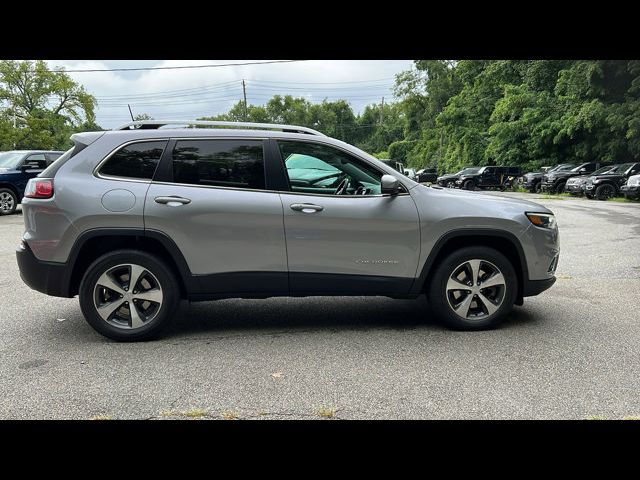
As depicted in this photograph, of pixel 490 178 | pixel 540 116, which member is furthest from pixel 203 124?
pixel 540 116

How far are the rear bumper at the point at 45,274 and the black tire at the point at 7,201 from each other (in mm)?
12180

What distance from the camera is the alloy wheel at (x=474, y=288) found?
4.83 metres

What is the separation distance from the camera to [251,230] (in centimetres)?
459

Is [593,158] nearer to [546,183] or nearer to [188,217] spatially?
[546,183]

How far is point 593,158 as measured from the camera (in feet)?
108

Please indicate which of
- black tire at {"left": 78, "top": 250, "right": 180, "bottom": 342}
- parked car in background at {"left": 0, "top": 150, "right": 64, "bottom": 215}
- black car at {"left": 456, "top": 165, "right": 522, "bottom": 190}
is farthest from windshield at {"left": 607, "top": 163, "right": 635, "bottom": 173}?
black tire at {"left": 78, "top": 250, "right": 180, "bottom": 342}

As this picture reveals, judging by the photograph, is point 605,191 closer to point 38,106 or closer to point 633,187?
point 633,187

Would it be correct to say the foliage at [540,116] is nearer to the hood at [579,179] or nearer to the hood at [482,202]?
the hood at [579,179]

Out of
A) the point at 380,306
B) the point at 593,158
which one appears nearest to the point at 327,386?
the point at 380,306

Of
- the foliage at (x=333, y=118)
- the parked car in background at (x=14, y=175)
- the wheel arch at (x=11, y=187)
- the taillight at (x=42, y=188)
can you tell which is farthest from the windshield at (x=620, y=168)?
the foliage at (x=333, y=118)
